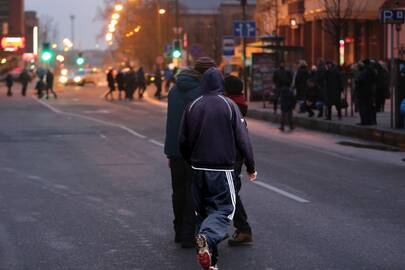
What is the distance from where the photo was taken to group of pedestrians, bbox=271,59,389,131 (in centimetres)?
2258

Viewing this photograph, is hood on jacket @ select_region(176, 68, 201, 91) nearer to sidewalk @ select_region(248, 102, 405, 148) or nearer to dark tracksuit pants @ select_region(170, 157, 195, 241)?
dark tracksuit pants @ select_region(170, 157, 195, 241)

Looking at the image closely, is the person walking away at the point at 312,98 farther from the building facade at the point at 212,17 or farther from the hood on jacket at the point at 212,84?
the building facade at the point at 212,17

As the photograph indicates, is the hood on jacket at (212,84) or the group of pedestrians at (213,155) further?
the hood on jacket at (212,84)

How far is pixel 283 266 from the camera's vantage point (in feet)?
24.9

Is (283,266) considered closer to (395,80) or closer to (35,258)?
(35,258)

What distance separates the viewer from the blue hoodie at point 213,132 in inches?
277

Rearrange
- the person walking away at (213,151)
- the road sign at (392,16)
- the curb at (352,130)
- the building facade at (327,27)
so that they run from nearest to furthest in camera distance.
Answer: the person walking away at (213,151), the curb at (352,130), the road sign at (392,16), the building facade at (327,27)

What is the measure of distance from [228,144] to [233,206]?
0.50m

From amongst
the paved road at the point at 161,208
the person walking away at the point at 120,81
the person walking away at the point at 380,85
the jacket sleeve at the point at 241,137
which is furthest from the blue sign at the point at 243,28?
the jacket sleeve at the point at 241,137

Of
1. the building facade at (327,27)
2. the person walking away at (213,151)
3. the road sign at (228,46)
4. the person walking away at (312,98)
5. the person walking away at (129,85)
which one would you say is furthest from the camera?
the building facade at (327,27)

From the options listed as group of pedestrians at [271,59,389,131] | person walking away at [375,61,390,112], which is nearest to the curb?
group of pedestrians at [271,59,389,131]

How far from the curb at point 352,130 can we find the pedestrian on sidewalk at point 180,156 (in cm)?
1190

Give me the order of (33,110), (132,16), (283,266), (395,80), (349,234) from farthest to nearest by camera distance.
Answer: (132,16) → (33,110) → (395,80) → (349,234) → (283,266)

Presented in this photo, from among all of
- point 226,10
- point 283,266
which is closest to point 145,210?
point 283,266
